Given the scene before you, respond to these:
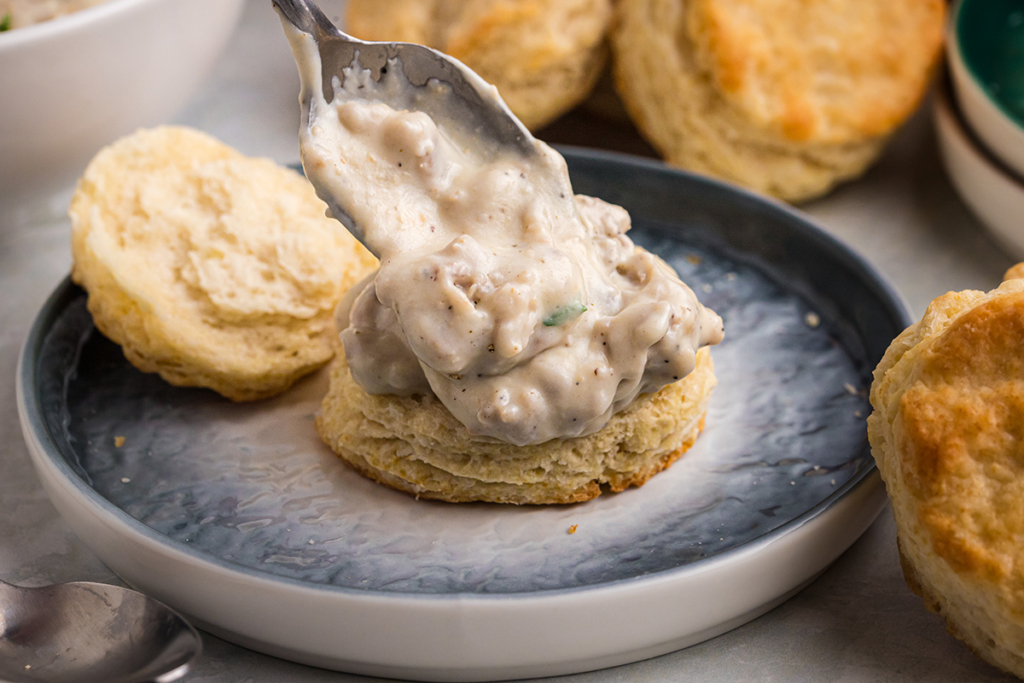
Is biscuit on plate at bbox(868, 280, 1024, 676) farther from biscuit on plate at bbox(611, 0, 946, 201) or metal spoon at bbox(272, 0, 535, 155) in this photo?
biscuit on plate at bbox(611, 0, 946, 201)

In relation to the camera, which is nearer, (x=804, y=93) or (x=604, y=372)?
(x=604, y=372)

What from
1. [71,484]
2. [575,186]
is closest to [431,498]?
[71,484]

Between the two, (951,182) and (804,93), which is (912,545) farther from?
(951,182)

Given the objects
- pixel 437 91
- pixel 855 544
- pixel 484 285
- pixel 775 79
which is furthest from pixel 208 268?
pixel 775 79

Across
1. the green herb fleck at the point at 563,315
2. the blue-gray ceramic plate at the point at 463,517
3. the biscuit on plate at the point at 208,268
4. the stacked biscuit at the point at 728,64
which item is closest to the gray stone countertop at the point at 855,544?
the blue-gray ceramic plate at the point at 463,517

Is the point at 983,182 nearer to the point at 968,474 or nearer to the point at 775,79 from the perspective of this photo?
the point at 775,79

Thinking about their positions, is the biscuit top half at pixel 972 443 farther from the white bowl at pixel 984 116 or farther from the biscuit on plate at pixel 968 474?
the white bowl at pixel 984 116
